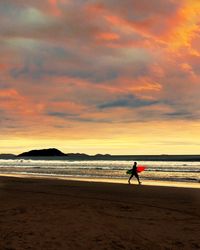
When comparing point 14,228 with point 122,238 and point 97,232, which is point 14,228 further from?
point 122,238

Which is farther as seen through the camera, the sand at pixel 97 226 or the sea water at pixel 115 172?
the sea water at pixel 115 172

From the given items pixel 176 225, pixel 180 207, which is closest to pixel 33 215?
pixel 176 225

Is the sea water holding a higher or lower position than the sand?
higher

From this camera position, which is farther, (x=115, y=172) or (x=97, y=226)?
(x=115, y=172)

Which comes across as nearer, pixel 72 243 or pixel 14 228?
pixel 72 243

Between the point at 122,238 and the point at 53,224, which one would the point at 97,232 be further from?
the point at 53,224

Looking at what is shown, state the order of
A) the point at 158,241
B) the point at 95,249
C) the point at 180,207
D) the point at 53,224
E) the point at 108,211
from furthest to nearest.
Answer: the point at 180,207 → the point at 108,211 → the point at 53,224 → the point at 158,241 → the point at 95,249

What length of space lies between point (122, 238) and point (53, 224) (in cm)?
282

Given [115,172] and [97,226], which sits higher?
[115,172]

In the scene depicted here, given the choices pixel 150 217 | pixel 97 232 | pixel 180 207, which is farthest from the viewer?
pixel 180 207

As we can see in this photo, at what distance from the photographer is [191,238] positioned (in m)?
10.6

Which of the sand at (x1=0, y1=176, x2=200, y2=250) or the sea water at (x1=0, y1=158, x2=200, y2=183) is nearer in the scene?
the sand at (x1=0, y1=176, x2=200, y2=250)

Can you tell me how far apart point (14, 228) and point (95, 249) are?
3302mm

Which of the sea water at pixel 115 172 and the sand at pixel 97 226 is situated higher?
the sea water at pixel 115 172
